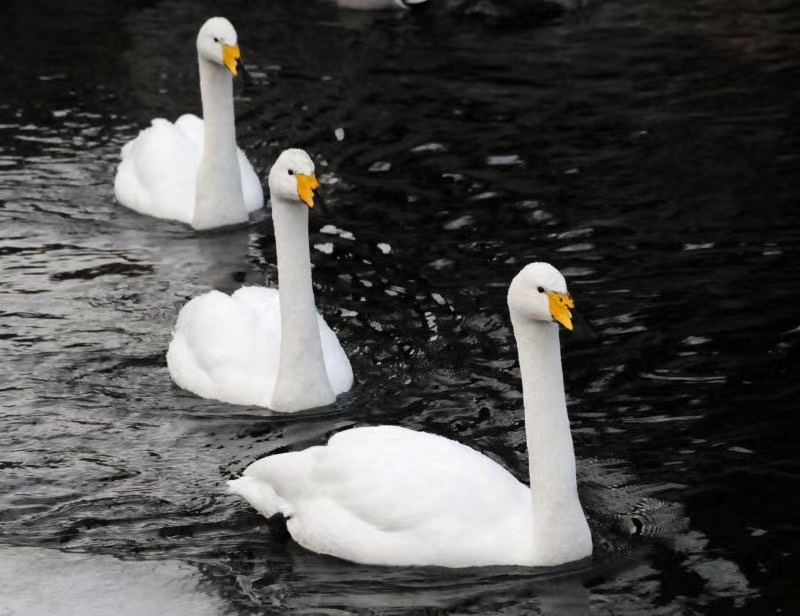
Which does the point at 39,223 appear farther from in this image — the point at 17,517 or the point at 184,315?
the point at 17,517

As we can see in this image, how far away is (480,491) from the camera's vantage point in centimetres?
750

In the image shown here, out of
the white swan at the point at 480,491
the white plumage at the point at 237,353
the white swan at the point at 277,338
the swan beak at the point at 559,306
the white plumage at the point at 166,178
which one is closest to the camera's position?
the swan beak at the point at 559,306

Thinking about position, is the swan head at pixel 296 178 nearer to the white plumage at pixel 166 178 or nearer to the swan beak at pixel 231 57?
the swan beak at pixel 231 57

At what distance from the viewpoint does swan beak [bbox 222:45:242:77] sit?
1316 cm

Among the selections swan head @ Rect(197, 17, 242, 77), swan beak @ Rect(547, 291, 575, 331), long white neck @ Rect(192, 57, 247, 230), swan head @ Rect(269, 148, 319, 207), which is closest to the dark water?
long white neck @ Rect(192, 57, 247, 230)

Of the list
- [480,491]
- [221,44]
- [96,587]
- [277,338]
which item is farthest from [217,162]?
[480,491]

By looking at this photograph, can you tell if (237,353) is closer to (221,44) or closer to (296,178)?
(296,178)

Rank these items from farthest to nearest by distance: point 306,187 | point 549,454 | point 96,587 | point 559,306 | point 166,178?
point 166,178 < point 306,187 < point 96,587 < point 549,454 < point 559,306

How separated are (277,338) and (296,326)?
22.0 inches

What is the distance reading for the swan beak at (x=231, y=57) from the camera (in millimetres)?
13159

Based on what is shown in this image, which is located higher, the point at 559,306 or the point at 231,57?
the point at 231,57

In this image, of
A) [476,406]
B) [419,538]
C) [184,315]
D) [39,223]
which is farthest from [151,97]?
[419,538]

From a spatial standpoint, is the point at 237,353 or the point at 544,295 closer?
the point at 544,295

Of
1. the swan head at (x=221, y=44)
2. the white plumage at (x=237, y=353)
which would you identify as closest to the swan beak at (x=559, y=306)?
the white plumage at (x=237, y=353)
